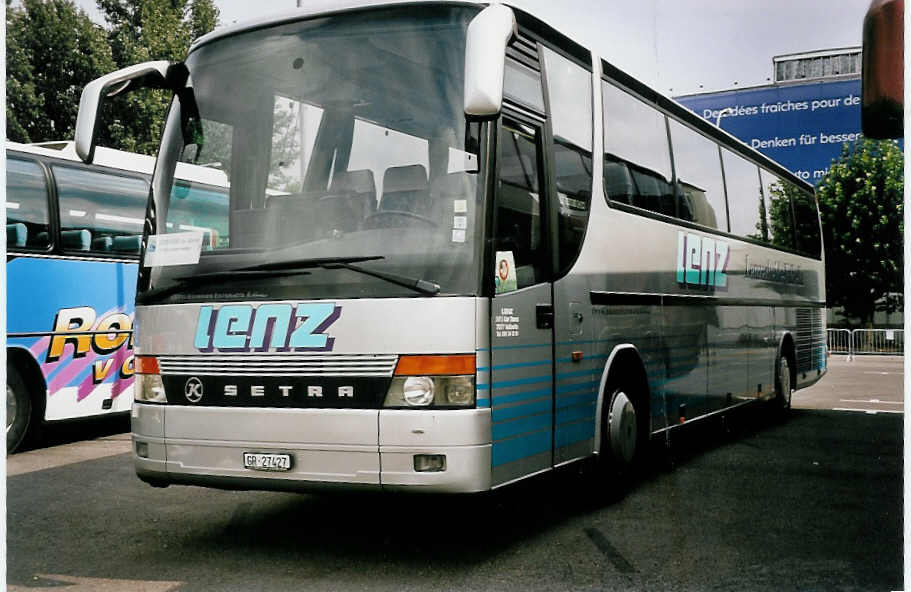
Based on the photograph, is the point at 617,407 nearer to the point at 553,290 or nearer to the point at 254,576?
the point at 553,290

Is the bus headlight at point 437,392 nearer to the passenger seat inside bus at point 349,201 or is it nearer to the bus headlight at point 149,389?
the passenger seat inside bus at point 349,201

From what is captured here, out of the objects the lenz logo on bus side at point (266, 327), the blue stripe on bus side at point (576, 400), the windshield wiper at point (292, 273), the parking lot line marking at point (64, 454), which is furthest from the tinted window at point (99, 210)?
the blue stripe on bus side at point (576, 400)

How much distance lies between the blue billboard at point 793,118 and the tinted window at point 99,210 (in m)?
5.68

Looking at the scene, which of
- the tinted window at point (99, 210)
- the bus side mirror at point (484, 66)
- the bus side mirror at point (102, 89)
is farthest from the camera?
the tinted window at point (99, 210)

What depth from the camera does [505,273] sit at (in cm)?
573

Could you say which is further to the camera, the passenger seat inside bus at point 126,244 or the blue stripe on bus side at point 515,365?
the passenger seat inside bus at point 126,244

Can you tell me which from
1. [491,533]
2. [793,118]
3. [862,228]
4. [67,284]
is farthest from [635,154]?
[67,284]

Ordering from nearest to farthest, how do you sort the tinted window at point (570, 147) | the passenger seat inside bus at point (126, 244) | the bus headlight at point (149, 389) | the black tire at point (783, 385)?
the bus headlight at point (149, 389), the tinted window at point (570, 147), the passenger seat inside bus at point (126, 244), the black tire at point (783, 385)

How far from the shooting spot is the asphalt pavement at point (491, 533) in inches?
216

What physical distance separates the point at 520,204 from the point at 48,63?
521cm

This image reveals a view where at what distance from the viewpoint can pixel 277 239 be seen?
5.77m

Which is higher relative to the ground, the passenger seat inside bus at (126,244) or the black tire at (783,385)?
the passenger seat inside bus at (126,244)

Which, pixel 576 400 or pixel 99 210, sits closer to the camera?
pixel 576 400

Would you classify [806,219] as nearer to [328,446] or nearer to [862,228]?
[862,228]
